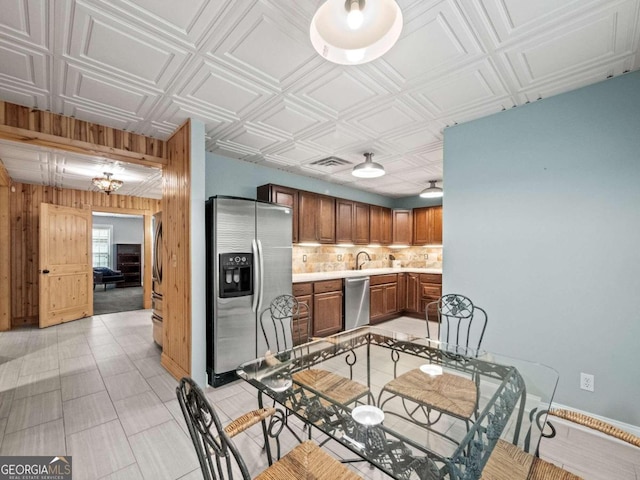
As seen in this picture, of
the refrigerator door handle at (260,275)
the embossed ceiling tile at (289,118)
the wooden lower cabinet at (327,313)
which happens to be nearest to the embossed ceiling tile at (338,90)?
the embossed ceiling tile at (289,118)

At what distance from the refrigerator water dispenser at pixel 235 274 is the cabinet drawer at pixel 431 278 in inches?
148

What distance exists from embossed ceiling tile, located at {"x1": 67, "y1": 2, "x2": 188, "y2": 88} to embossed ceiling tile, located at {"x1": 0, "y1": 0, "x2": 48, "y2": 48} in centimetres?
11

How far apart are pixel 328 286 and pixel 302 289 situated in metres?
0.52

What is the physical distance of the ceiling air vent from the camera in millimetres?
3941

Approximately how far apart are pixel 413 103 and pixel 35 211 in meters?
7.03

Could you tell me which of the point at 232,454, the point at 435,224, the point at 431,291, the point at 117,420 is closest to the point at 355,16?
the point at 232,454

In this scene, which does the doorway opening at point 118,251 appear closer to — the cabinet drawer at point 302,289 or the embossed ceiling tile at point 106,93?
the cabinet drawer at point 302,289

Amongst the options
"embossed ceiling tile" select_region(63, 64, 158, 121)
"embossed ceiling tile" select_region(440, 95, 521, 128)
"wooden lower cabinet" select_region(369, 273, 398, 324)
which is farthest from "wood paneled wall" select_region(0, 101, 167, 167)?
"wooden lower cabinet" select_region(369, 273, 398, 324)

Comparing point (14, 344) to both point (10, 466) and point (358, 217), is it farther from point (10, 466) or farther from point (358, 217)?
point (358, 217)

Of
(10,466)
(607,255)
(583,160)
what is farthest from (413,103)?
(10,466)

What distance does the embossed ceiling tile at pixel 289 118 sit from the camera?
8.26 ft

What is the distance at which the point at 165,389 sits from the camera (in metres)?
2.79

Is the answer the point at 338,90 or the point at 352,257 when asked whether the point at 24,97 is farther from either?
the point at 352,257

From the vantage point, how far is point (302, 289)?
13.3ft
